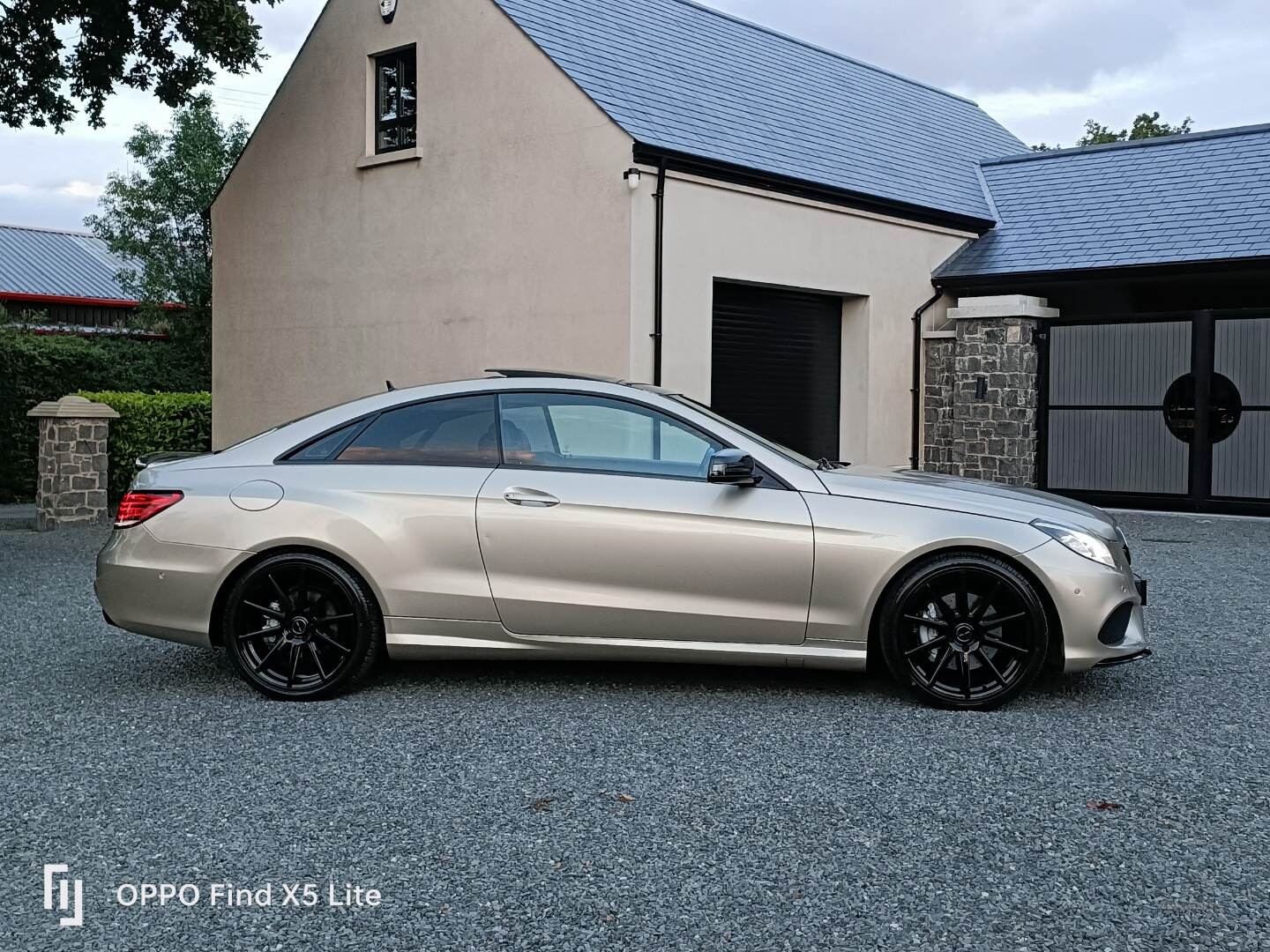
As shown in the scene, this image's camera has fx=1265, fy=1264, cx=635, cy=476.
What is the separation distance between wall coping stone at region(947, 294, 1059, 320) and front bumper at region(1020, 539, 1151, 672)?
36.1ft

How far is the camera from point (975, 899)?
3479 millimetres

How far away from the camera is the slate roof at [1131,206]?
15289 mm

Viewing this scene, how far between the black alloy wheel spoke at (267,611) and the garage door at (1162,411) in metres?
12.2

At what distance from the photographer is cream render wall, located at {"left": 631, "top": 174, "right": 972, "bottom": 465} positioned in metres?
13.3

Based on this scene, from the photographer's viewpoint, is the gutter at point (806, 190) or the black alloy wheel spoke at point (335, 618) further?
the gutter at point (806, 190)

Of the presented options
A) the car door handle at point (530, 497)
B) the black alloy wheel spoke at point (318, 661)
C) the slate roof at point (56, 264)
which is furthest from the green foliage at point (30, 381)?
the slate roof at point (56, 264)

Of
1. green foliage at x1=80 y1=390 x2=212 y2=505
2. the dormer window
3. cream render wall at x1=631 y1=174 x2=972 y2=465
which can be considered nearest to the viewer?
cream render wall at x1=631 y1=174 x2=972 y2=465

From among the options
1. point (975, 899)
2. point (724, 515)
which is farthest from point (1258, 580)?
point (975, 899)

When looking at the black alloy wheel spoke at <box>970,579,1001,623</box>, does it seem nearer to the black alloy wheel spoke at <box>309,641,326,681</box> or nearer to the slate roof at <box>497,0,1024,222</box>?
the black alloy wheel spoke at <box>309,641,326,681</box>

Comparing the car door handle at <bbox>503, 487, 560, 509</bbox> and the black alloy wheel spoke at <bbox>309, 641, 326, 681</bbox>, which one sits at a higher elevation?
the car door handle at <bbox>503, 487, 560, 509</bbox>

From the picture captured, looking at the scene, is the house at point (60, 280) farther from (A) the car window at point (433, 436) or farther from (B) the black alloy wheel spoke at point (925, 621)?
(B) the black alloy wheel spoke at point (925, 621)

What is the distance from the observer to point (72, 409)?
14320mm

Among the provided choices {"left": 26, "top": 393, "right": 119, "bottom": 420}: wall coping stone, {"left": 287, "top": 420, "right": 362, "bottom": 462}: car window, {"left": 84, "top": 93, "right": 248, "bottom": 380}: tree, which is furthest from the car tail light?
{"left": 84, "top": 93, "right": 248, "bottom": 380}: tree

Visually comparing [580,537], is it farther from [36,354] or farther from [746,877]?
[36,354]
